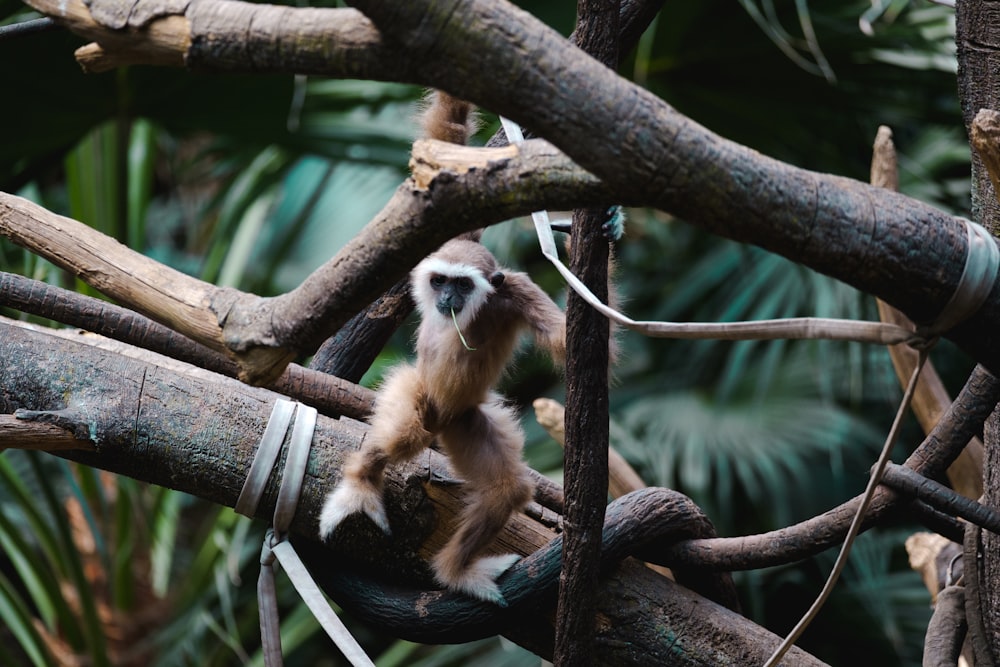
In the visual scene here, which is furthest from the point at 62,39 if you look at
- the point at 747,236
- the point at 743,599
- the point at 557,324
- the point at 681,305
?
the point at 743,599

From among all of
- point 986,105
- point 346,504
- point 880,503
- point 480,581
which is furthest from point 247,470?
point 986,105

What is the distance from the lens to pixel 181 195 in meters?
7.64

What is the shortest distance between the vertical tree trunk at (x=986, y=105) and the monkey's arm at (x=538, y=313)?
99 cm

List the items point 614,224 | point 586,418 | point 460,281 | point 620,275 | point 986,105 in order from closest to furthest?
point 586,418, point 614,224, point 986,105, point 460,281, point 620,275

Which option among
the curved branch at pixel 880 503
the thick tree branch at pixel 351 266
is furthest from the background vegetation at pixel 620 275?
the thick tree branch at pixel 351 266

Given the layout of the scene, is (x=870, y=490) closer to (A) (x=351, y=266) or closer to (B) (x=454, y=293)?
(A) (x=351, y=266)

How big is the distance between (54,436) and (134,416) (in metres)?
0.17

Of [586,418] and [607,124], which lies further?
[586,418]

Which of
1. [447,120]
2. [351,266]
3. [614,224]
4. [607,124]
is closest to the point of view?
[607,124]

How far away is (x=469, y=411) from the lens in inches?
97.5

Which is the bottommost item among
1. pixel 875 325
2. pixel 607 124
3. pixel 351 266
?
pixel 351 266

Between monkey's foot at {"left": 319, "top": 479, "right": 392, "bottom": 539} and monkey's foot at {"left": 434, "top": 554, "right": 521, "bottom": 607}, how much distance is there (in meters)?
0.23

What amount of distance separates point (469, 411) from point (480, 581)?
1.89 ft

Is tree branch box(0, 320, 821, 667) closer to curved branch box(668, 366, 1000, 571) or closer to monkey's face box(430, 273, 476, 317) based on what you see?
curved branch box(668, 366, 1000, 571)
